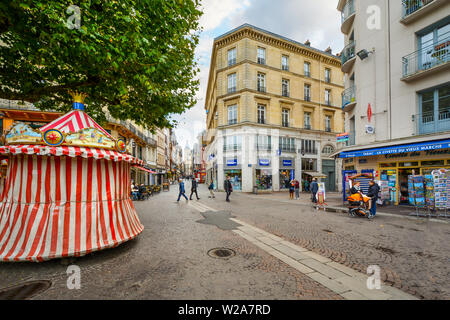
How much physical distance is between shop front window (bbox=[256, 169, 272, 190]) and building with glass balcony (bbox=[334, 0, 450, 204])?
10932mm

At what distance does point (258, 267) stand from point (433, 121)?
13862mm

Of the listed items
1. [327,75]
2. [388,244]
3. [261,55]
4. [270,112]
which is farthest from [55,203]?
[327,75]

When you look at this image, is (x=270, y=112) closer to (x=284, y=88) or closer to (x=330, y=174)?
(x=284, y=88)

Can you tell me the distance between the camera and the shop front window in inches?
989

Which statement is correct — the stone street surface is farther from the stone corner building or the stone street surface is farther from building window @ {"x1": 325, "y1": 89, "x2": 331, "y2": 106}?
building window @ {"x1": 325, "y1": 89, "x2": 331, "y2": 106}

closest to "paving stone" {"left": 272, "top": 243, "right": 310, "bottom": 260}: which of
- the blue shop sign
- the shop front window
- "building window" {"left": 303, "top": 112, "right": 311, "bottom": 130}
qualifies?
the shop front window

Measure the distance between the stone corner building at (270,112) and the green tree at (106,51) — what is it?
57.9 ft

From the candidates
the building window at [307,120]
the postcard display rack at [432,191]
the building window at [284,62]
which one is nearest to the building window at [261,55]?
Result: the building window at [284,62]

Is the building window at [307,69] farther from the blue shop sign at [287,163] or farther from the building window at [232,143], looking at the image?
the building window at [232,143]

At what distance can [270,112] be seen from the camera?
2620 centimetres
